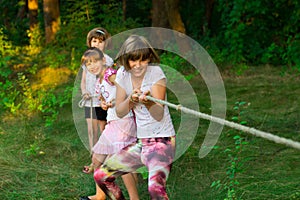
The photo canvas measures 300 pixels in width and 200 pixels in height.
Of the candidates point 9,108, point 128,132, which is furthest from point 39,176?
point 9,108

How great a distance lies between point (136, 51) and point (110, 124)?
0.91m

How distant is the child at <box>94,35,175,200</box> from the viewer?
3.04m

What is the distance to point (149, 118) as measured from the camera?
10.3ft

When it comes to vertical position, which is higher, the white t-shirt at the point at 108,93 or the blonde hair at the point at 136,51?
the blonde hair at the point at 136,51

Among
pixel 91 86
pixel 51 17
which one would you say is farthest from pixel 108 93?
pixel 51 17

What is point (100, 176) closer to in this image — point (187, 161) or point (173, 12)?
point (187, 161)

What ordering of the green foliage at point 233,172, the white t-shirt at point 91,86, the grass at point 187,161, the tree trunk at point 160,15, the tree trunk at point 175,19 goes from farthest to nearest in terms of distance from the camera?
1. the tree trunk at point 160,15
2. the tree trunk at point 175,19
3. the white t-shirt at point 91,86
4. the grass at point 187,161
5. the green foliage at point 233,172

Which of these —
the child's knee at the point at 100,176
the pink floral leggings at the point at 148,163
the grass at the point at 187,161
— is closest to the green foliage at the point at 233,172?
the grass at the point at 187,161

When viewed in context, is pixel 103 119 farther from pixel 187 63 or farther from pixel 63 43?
pixel 63 43

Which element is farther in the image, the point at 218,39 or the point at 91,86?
the point at 218,39

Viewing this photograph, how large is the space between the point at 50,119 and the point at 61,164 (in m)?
1.46

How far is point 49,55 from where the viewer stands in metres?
10.7

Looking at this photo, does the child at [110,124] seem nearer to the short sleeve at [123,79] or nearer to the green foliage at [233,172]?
the short sleeve at [123,79]

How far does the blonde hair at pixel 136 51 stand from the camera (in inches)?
122
